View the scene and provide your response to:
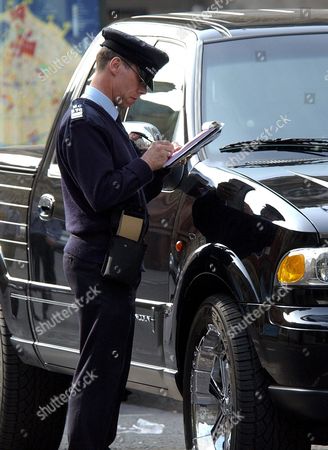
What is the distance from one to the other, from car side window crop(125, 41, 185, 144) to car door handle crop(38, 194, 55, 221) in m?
0.50

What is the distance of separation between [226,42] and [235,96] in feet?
0.92

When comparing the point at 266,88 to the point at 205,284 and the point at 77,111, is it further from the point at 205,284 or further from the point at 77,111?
the point at 77,111

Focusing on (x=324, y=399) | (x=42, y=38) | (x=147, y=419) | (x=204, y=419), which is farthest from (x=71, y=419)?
(x=42, y=38)

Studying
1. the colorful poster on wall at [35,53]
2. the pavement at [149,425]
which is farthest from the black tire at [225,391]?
the colorful poster on wall at [35,53]

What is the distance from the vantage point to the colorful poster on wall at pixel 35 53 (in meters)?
13.0

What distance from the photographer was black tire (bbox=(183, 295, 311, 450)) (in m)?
4.56

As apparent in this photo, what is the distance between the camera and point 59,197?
Result: 594 cm

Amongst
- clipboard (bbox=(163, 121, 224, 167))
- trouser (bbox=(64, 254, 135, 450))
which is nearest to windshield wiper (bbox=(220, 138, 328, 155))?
clipboard (bbox=(163, 121, 224, 167))

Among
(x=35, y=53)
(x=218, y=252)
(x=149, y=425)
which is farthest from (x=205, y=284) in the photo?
(x=35, y=53)

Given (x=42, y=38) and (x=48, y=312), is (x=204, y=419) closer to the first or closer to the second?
(x=48, y=312)

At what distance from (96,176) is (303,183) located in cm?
73

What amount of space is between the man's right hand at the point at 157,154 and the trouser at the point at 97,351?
1.32 ft

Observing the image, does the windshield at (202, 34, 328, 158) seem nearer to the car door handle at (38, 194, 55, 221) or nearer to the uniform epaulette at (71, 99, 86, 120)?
the uniform epaulette at (71, 99, 86, 120)

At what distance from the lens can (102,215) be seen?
4695 millimetres
